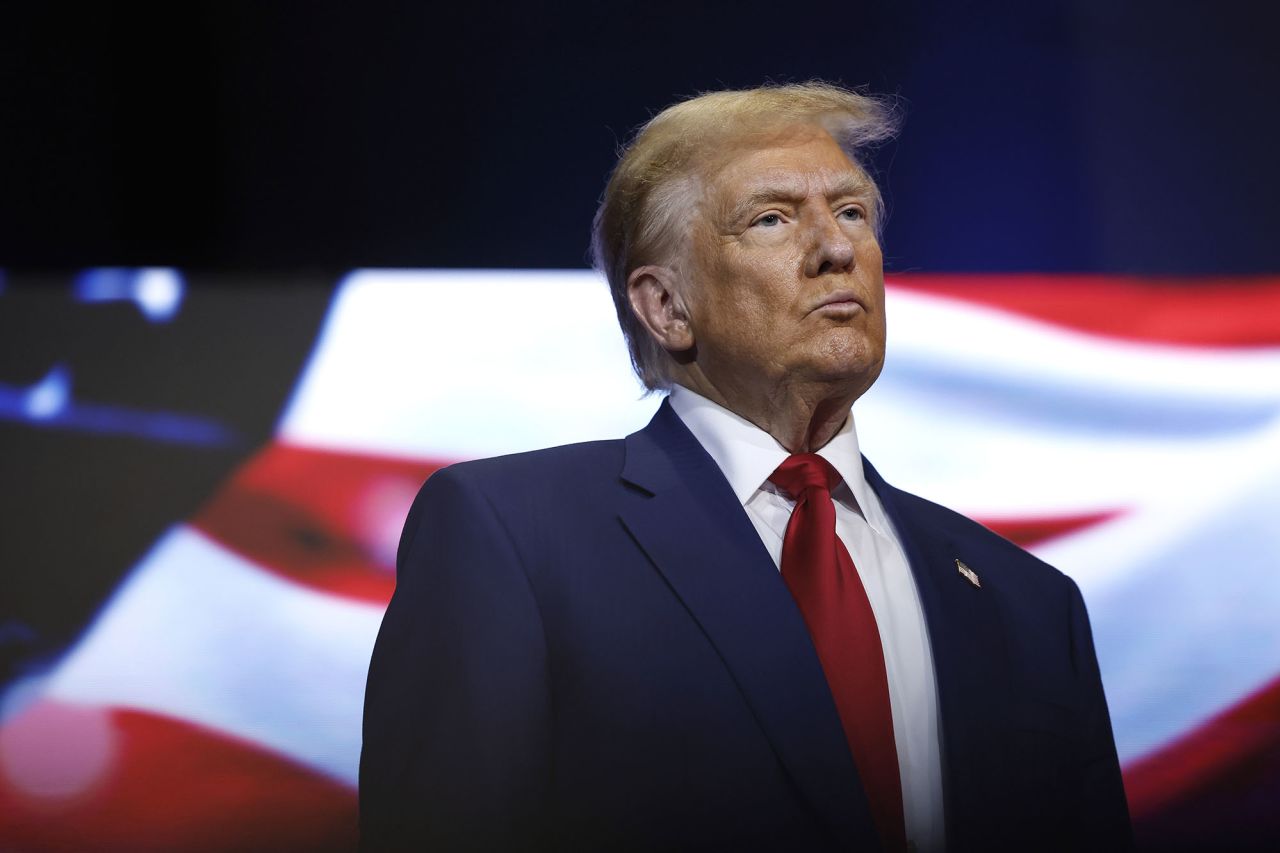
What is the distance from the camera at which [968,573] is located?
1.61m

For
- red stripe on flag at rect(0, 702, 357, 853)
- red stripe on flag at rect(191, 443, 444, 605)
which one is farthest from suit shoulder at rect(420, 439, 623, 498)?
red stripe on flag at rect(0, 702, 357, 853)

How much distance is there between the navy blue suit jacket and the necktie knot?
0.28ft

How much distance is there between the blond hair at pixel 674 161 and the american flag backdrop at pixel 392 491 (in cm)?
63

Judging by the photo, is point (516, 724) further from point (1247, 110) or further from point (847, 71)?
point (1247, 110)

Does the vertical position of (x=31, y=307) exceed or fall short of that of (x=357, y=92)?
it falls short

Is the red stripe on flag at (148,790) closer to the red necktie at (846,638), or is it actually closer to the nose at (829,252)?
the red necktie at (846,638)

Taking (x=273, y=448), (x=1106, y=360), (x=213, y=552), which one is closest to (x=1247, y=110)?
(x=1106, y=360)

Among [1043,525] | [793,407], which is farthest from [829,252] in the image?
[1043,525]

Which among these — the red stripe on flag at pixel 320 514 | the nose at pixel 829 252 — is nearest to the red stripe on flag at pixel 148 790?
the red stripe on flag at pixel 320 514

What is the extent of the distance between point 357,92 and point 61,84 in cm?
52

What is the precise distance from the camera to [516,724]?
1.29 meters

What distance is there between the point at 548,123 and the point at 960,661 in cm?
140

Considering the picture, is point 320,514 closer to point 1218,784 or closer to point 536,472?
point 536,472

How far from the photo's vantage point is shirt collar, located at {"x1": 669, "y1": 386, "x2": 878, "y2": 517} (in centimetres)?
155
